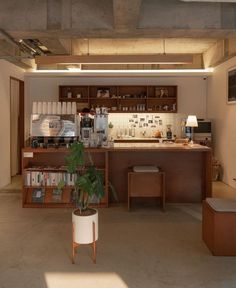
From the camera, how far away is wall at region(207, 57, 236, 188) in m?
7.33

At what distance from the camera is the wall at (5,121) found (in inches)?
286

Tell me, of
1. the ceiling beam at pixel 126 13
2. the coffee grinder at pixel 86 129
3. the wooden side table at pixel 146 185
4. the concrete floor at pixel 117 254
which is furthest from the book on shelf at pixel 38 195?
the ceiling beam at pixel 126 13

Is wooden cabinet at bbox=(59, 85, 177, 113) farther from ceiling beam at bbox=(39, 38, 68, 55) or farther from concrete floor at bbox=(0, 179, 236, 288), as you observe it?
concrete floor at bbox=(0, 179, 236, 288)

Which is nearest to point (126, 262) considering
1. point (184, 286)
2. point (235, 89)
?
point (184, 286)

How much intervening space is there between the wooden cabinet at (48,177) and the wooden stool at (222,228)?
221 centimetres

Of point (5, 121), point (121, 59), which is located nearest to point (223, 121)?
point (121, 59)

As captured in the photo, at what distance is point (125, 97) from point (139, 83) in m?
0.57

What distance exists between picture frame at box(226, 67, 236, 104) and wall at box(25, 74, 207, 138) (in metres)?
1.86

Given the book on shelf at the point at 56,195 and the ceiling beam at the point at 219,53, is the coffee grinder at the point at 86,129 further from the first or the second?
the ceiling beam at the point at 219,53

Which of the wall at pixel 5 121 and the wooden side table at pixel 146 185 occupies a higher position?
the wall at pixel 5 121

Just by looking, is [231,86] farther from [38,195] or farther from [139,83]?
[38,195]

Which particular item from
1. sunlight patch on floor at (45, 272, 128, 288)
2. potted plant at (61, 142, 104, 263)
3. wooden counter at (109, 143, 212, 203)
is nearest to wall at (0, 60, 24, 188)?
wooden counter at (109, 143, 212, 203)

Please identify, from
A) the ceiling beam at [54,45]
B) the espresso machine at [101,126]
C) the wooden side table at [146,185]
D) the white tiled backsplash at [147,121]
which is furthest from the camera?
the white tiled backsplash at [147,121]

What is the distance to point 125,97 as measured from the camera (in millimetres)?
9195
